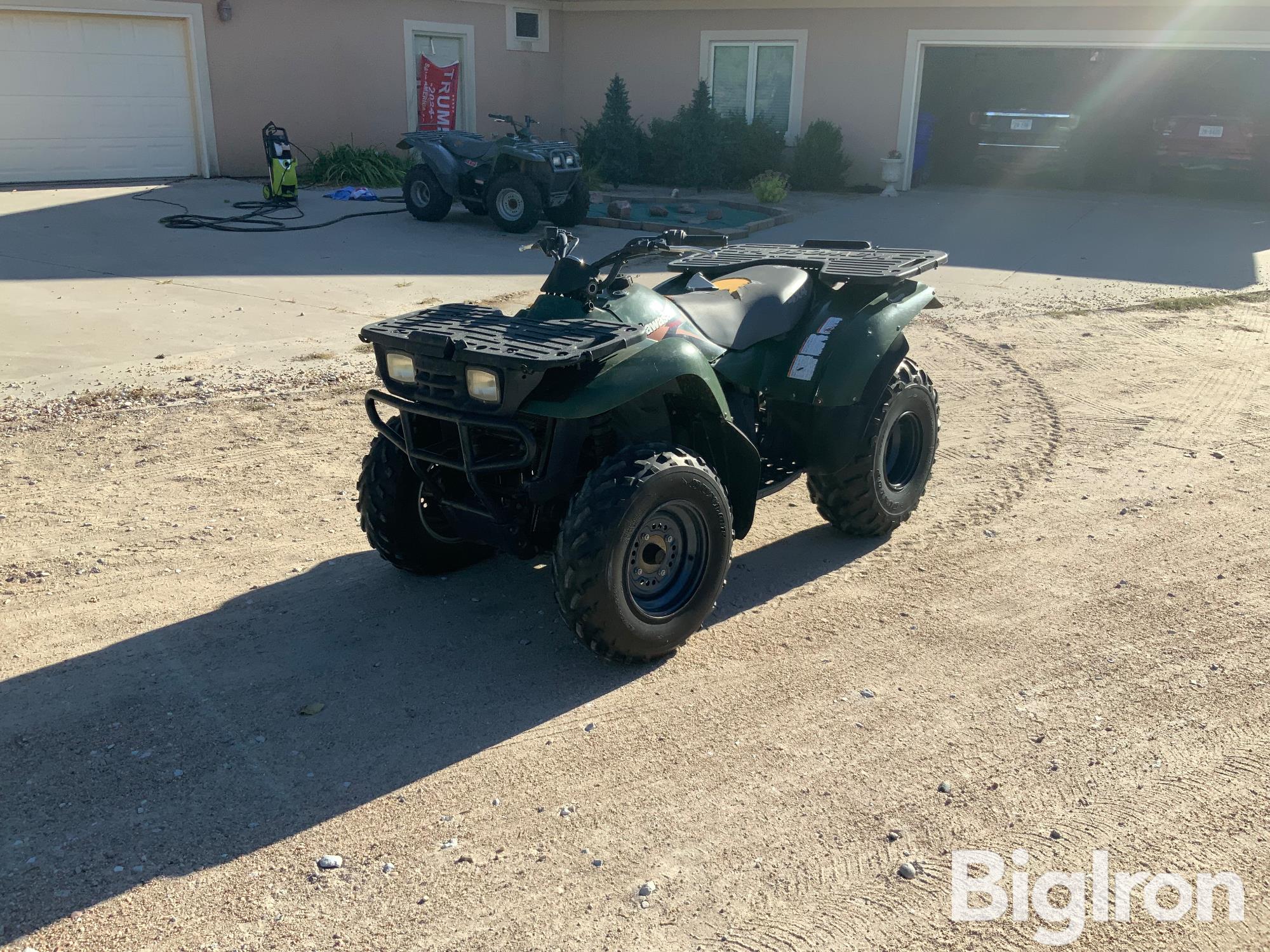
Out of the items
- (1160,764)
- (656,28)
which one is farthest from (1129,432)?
(656,28)

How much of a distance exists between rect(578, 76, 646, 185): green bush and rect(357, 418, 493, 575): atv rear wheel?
1489cm

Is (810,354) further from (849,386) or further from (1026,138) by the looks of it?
(1026,138)

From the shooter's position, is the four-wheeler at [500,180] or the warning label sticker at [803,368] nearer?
the warning label sticker at [803,368]

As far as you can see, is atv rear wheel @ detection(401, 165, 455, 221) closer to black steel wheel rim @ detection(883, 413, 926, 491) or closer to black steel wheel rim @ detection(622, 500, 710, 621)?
black steel wheel rim @ detection(883, 413, 926, 491)

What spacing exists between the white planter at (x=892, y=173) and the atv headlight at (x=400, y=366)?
1591 cm

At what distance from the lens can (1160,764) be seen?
364cm

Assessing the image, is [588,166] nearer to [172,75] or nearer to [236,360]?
[172,75]

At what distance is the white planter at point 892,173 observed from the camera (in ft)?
61.5

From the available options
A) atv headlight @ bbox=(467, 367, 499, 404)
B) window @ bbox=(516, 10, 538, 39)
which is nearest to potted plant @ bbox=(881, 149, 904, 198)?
window @ bbox=(516, 10, 538, 39)

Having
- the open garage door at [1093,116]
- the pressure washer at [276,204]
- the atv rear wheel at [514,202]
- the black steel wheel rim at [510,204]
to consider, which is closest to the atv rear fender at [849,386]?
the atv rear wheel at [514,202]

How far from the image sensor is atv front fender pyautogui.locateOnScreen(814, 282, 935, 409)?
191 inches

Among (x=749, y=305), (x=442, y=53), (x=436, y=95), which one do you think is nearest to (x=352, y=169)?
(x=436, y=95)

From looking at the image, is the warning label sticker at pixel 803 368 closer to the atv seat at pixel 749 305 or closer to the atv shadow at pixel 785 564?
the atv seat at pixel 749 305

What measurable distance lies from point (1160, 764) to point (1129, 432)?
378cm
